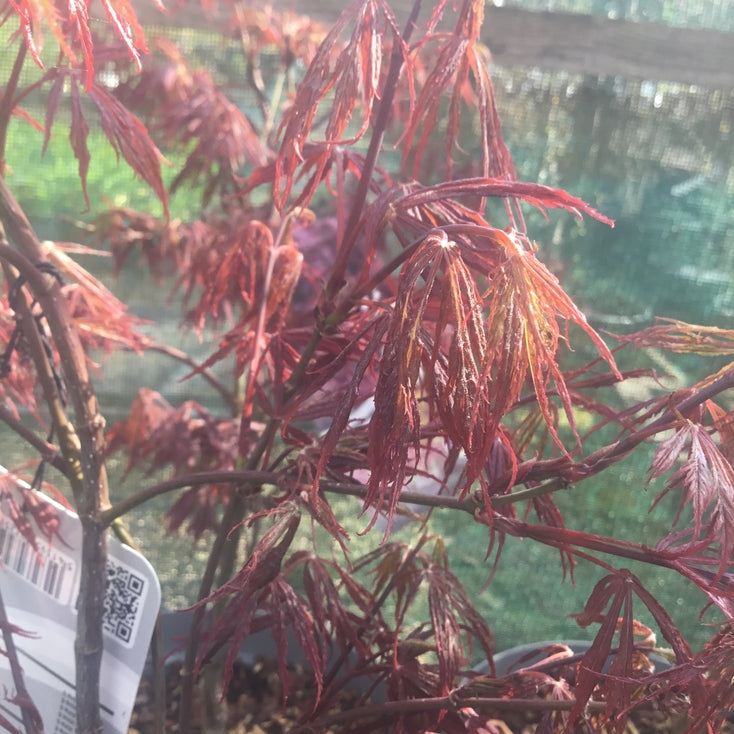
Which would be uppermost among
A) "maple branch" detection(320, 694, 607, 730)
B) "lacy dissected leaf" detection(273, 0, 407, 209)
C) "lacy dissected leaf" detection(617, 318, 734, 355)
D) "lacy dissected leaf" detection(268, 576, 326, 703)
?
"lacy dissected leaf" detection(273, 0, 407, 209)

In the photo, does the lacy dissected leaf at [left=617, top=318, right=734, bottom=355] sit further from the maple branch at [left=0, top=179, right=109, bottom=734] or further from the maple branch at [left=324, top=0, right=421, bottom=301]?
the maple branch at [left=0, top=179, right=109, bottom=734]

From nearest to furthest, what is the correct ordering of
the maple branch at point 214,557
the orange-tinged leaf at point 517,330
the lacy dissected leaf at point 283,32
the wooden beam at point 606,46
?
1. the orange-tinged leaf at point 517,330
2. the maple branch at point 214,557
3. the wooden beam at point 606,46
4. the lacy dissected leaf at point 283,32

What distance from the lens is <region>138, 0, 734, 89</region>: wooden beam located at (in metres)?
0.91

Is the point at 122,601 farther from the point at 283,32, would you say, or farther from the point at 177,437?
the point at 283,32

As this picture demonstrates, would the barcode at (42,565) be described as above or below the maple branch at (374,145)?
below

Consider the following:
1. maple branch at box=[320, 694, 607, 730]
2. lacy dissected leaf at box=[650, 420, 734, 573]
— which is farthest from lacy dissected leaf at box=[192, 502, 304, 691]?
lacy dissected leaf at box=[650, 420, 734, 573]

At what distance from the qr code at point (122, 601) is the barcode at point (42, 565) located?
0.05 meters

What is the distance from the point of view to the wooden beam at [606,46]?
0.91m

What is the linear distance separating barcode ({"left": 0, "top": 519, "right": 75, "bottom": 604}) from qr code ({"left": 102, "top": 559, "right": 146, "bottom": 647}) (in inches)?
1.8

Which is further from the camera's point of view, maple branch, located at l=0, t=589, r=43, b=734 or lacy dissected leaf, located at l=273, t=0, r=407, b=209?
maple branch, located at l=0, t=589, r=43, b=734

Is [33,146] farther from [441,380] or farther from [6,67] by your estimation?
[441,380]

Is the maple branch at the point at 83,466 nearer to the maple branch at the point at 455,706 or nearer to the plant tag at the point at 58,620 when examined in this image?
the plant tag at the point at 58,620

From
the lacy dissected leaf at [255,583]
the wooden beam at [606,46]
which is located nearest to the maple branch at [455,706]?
the lacy dissected leaf at [255,583]

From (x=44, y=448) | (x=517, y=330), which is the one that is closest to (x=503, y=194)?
(x=517, y=330)
